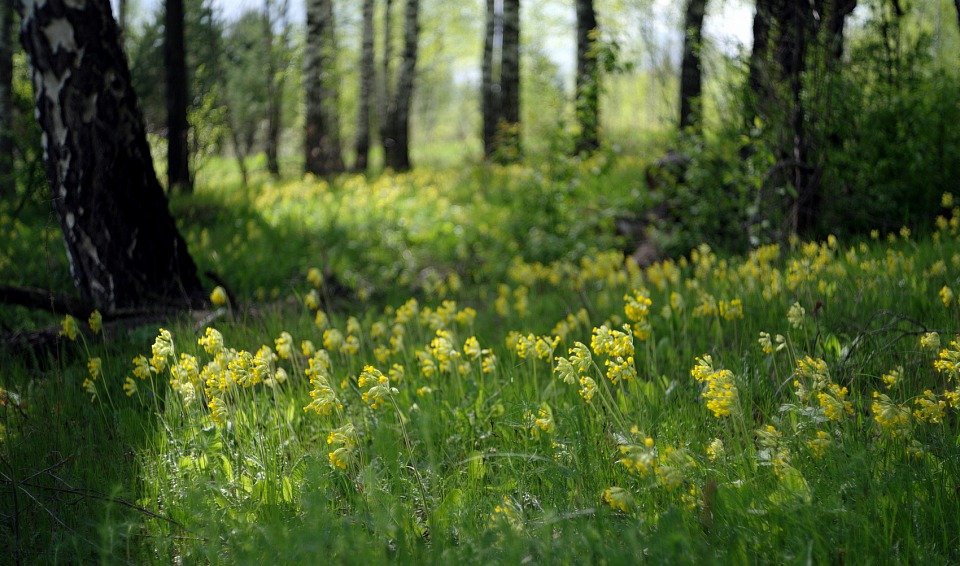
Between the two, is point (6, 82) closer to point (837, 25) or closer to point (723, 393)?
point (837, 25)

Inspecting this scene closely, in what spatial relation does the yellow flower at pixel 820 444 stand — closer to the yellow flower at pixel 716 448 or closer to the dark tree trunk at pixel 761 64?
the yellow flower at pixel 716 448

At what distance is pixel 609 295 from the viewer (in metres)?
5.23

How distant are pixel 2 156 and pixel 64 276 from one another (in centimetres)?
528

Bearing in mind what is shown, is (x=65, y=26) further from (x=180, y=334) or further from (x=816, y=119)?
(x=816, y=119)

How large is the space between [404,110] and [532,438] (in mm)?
13668

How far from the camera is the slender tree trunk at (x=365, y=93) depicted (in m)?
15.6

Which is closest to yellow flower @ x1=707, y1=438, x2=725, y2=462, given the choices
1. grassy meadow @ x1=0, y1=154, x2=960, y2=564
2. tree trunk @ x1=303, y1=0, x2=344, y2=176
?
grassy meadow @ x1=0, y1=154, x2=960, y2=564

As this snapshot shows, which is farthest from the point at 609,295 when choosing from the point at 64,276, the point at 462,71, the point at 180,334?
the point at 462,71

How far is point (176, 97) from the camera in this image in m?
10.1

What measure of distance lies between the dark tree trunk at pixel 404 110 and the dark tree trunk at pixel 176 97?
5.30 m

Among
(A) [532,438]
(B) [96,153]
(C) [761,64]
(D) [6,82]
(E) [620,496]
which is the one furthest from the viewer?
(D) [6,82]

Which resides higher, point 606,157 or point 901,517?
point 606,157

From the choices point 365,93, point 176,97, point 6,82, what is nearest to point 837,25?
point 176,97

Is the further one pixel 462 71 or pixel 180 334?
pixel 462 71
